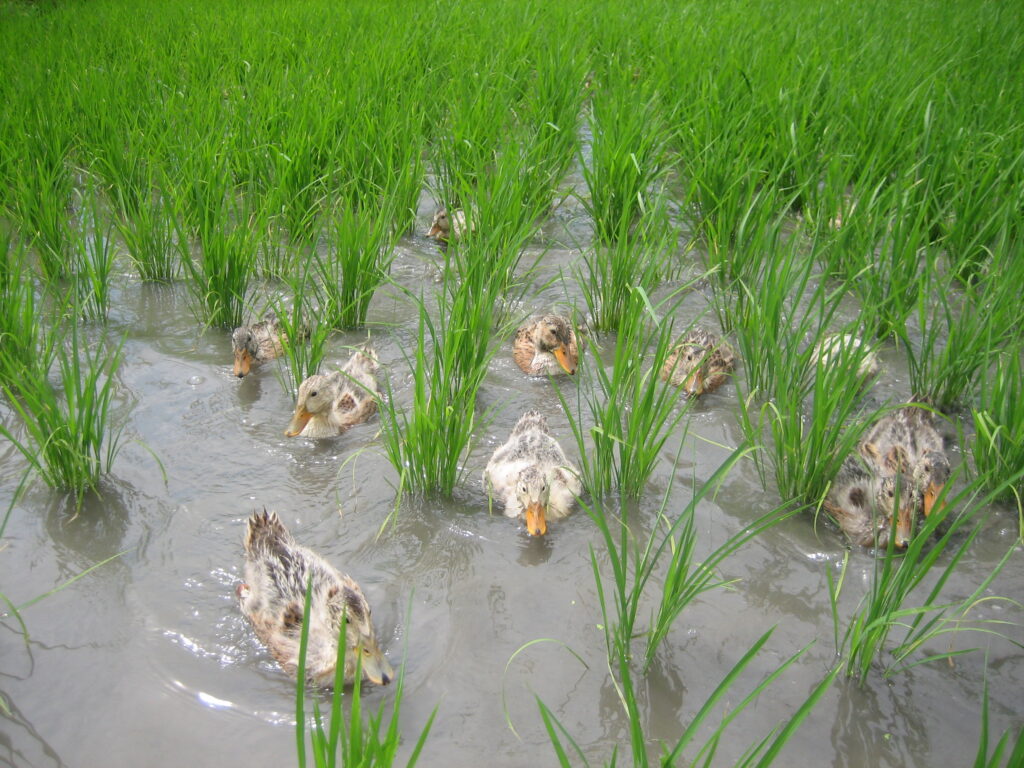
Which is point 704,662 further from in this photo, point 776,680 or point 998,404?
point 998,404

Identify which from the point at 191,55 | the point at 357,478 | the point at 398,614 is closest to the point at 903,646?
the point at 398,614

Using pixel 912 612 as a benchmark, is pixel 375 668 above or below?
below

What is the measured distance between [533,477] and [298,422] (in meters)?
1.25

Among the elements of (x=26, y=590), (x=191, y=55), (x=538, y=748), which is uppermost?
(x=191, y=55)

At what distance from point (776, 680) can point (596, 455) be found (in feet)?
3.60

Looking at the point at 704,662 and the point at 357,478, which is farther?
the point at 357,478

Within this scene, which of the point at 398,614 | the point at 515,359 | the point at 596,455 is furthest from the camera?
the point at 515,359

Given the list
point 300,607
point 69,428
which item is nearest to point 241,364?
point 69,428

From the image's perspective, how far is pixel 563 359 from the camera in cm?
432

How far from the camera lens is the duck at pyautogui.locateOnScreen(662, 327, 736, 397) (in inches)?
158

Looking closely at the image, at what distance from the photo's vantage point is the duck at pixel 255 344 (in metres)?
4.12

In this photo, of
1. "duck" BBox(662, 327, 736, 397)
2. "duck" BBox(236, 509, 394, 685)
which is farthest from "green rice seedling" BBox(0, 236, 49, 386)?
"duck" BBox(662, 327, 736, 397)

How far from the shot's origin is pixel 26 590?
288 cm

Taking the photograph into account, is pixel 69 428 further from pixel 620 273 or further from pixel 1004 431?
pixel 1004 431
